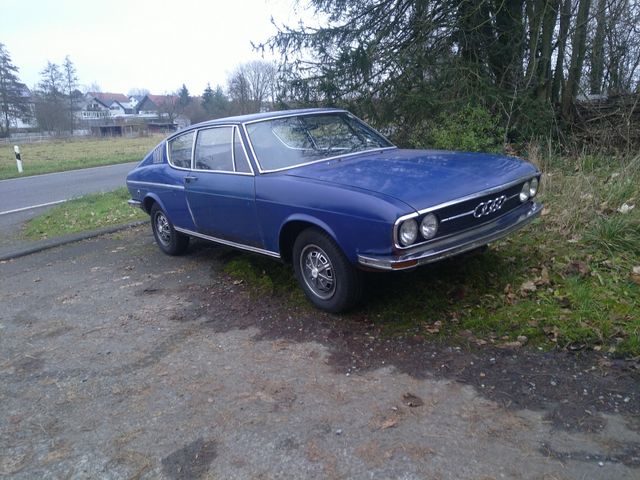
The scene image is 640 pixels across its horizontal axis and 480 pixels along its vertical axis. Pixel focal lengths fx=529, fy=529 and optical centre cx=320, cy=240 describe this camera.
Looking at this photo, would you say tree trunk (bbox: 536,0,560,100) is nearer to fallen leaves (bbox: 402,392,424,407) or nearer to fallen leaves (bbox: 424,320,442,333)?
fallen leaves (bbox: 424,320,442,333)

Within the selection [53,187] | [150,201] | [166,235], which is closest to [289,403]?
[166,235]

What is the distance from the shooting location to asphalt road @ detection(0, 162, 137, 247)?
1058 cm

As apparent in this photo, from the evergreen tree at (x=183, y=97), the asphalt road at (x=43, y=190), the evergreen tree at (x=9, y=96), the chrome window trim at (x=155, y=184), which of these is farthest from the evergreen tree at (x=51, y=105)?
the chrome window trim at (x=155, y=184)

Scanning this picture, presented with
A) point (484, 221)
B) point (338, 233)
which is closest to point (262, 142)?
point (338, 233)

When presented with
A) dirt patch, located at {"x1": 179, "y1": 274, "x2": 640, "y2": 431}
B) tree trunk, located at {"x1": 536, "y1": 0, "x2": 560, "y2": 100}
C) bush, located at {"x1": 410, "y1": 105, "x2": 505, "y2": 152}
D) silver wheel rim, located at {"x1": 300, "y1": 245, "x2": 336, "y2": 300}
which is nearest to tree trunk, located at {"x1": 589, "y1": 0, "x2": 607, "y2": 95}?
tree trunk, located at {"x1": 536, "y1": 0, "x2": 560, "y2": 100}

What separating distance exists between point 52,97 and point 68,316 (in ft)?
201

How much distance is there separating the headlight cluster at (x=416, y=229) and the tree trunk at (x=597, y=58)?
279 inches

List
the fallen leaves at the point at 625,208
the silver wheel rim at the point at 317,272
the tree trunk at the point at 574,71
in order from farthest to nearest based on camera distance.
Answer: the tree trunk at the point at 574,71, the fallen leaves at the point at 625,208, the silver wheel rim at the point at 317,272

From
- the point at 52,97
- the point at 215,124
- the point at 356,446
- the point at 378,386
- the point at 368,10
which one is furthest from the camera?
the point at 52,97

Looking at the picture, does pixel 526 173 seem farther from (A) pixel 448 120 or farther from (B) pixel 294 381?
(A) pixel 448 120

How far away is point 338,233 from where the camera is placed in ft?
12.9

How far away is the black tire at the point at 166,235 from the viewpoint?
6.45 metres

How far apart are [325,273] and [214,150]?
1.99m

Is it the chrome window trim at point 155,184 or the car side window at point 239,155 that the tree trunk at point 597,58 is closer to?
the car side window at point 239,155
